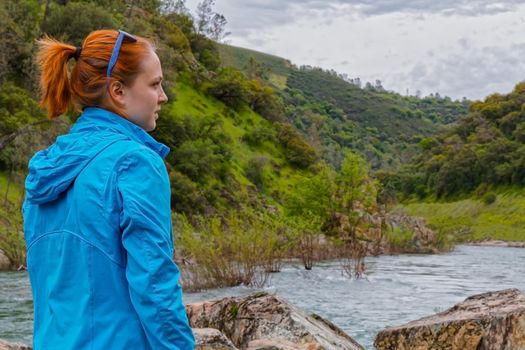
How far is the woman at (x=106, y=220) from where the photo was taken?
244 cm

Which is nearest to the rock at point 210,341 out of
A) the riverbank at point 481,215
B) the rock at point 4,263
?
the rock at point 4,263

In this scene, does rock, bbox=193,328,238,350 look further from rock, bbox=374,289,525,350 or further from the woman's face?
the woman's face

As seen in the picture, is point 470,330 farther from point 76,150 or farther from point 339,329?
point 76,150

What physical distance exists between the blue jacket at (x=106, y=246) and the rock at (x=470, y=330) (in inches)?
280

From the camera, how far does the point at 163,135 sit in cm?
6612

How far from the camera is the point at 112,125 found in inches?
108

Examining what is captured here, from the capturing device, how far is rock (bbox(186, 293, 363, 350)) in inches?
295

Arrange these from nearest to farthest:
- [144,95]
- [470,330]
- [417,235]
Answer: [144,95], [470,330], [417,235]

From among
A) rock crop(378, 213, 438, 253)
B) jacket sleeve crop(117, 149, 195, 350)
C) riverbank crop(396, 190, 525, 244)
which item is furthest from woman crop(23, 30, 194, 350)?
riverbank crop(396, 190, 525, 244)

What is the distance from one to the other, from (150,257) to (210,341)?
4181mm

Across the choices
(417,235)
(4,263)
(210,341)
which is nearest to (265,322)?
(210,341)

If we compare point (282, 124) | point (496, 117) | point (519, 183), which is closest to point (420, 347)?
point (282, 124)

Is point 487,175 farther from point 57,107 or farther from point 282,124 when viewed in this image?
point 57,107

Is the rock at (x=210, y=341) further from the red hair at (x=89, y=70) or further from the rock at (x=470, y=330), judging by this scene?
the red hair at (x=89, y=70)
